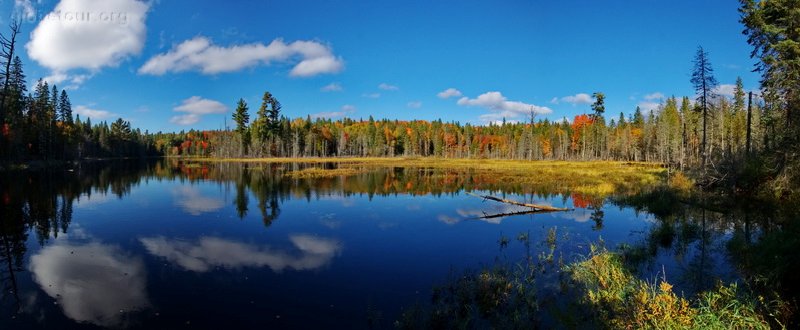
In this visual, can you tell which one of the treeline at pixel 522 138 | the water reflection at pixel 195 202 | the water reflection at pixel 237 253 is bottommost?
the water reflection at pixel 237 253

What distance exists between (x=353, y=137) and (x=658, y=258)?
147507 millimetres

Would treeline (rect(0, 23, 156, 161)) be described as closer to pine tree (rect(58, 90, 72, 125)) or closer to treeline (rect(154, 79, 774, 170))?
pine tree (rect(58, 90, 72, 125))

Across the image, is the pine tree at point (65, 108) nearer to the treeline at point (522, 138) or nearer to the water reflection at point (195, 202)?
the treeline at point (522, 138)

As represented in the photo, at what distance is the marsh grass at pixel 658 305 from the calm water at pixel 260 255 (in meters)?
1.79

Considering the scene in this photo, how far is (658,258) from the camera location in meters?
13.5

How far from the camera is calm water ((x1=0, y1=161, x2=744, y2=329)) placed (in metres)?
9.60

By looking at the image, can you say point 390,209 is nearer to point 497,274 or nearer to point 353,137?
point 497,274

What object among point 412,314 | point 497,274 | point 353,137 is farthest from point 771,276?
point 353,137

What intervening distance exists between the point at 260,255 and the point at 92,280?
16.1 feet

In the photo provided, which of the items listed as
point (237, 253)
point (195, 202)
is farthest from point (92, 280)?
point (195, 202)

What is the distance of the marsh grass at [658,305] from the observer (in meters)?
7.57

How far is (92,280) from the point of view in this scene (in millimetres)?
11617

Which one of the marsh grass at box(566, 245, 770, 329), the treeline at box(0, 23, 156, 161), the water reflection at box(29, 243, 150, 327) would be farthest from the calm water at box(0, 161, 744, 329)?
the treeline at box(0, 23, 156, 161)

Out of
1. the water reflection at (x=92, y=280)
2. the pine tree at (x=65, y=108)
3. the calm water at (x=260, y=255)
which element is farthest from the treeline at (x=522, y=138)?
the water reflection at (x=92, y=280)
